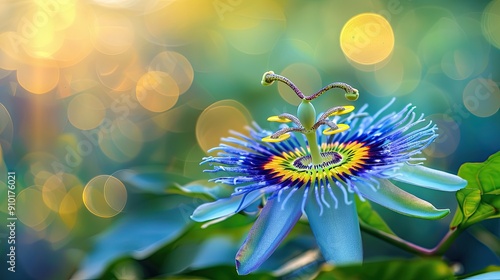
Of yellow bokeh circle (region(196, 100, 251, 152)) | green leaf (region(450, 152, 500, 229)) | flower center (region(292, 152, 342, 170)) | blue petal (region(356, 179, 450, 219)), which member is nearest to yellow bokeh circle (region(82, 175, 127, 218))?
yellow bokeh circle (region(196, 100, 251, 152))

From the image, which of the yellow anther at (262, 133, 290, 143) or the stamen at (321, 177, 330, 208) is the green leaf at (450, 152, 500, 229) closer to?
the stamen at (321, 177, 330, 208)

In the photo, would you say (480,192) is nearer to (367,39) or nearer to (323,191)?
(323,191)

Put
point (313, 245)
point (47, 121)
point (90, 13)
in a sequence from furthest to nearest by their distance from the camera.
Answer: point (90, 13) < point (47, 121) < point (313, 245)

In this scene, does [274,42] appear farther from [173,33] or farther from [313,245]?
[313,245]

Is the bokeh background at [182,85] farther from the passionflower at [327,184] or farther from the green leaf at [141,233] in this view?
the passionflower at [327,184]

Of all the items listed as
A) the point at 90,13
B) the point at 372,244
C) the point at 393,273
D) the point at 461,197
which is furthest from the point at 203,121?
the point at 393,273
